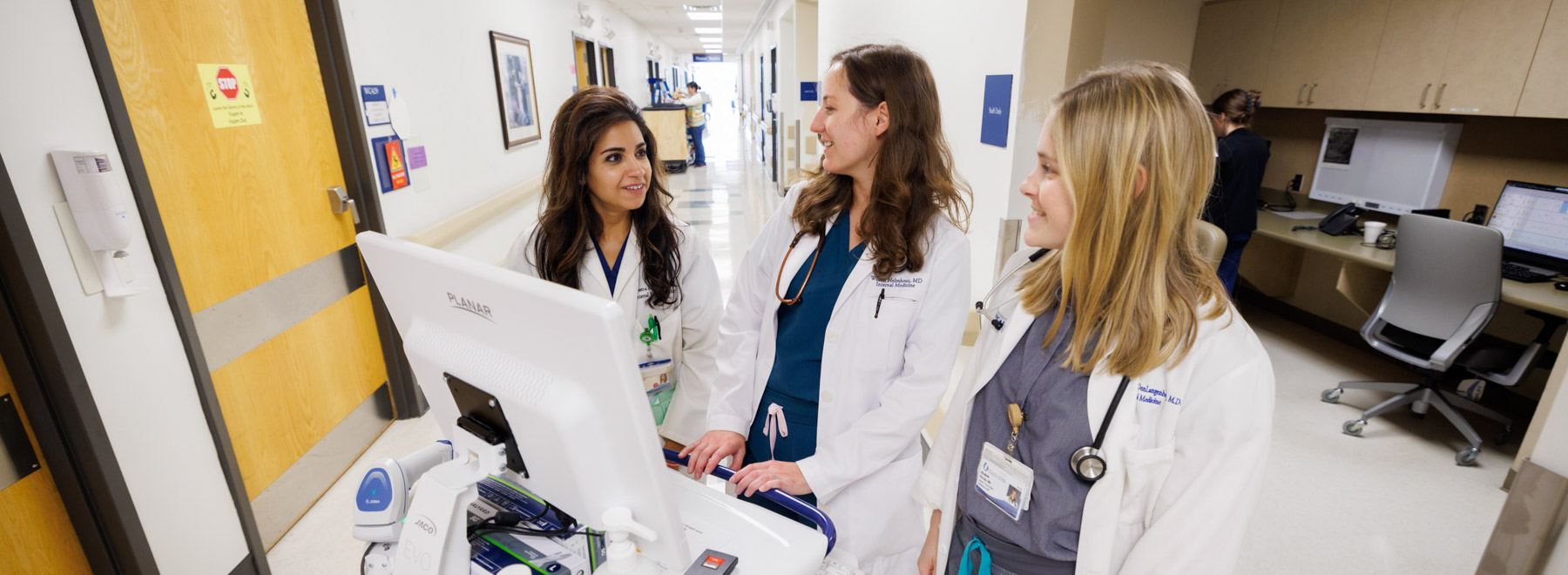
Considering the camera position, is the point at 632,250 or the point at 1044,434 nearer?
the point at 1044,434

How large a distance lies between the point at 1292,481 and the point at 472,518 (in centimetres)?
305

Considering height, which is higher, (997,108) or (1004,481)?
(997,108)

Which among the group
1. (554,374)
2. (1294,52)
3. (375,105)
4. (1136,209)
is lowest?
(554,374)

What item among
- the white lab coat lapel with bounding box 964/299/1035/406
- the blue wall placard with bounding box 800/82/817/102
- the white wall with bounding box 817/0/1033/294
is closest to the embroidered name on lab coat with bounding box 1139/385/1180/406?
the white lab coat lapel with bounding box 964/299/1035/406

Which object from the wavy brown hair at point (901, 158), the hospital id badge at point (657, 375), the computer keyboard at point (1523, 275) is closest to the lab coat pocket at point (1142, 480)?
the wavy brown hair at point (901, 158)

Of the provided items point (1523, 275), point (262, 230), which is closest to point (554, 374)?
point (262, 230)

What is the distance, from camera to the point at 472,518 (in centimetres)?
101

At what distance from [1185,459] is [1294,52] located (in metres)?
4.22

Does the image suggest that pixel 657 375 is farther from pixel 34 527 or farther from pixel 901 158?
pixel 34 527

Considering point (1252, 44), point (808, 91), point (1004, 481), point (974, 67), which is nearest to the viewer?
point (1004, 481)

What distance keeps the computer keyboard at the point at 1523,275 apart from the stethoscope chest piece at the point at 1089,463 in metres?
3.28

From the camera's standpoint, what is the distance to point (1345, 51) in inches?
142

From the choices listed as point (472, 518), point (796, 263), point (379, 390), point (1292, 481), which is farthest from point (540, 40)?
point (1292, 481)

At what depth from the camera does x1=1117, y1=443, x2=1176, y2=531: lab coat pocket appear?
923mm
